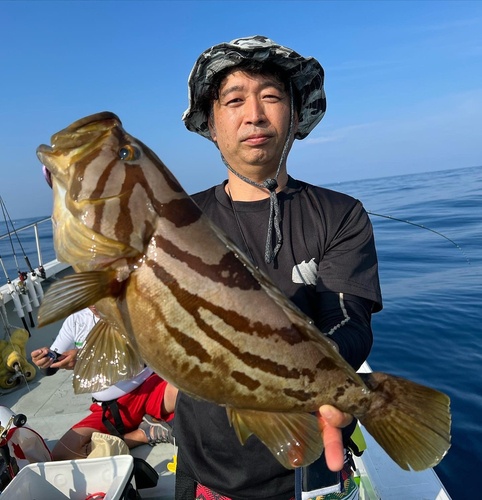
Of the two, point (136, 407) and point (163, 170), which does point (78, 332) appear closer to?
point (136, 407)

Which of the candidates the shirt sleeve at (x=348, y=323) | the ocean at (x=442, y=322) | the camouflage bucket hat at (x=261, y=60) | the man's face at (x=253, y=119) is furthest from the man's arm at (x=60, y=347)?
the ocean at (x=442, y=322)

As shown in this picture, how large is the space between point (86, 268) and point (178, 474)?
1821 mm

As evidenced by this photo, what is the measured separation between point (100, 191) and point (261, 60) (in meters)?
1.51

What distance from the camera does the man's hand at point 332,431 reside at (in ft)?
5.74

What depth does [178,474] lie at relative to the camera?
2744mm

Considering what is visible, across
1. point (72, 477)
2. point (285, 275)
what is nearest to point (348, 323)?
point (285, 275)

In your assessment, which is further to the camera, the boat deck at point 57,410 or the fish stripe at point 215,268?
the boat deck at point 57,410

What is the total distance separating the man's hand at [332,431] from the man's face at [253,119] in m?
1.63

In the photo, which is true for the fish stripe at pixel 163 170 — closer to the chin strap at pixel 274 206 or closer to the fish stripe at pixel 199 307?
the fish stripe at pixel 199 307

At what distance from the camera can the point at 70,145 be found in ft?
5.98

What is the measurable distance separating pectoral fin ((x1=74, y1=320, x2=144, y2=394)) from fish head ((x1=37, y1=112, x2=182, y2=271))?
1.19 ft

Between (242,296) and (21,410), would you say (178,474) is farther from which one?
(21,410)

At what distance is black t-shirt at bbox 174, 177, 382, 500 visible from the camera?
94.6 inches

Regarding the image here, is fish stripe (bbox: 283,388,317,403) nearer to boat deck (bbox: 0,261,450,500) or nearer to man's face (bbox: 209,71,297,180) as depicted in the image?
man's face (bbox: 209,71,297,180)
